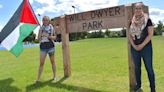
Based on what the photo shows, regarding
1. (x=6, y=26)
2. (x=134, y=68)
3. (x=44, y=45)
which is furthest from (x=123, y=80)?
(x=6, y=26)

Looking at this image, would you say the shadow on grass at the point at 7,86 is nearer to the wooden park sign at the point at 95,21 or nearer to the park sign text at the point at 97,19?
the wooden park sign at the point at 95,21

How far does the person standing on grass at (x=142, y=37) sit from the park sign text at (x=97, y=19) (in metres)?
0.82

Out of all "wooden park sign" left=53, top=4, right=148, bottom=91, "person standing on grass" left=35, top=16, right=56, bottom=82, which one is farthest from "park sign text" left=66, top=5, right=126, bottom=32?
"person standing on grass" left=35, top=16, right=56, bottom=82

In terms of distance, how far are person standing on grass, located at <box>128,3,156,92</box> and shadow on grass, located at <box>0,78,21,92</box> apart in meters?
3.24

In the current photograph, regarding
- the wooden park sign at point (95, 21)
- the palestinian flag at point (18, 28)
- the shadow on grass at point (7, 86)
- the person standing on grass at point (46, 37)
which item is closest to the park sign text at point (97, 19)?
the wooden park sign at point (95, 21)

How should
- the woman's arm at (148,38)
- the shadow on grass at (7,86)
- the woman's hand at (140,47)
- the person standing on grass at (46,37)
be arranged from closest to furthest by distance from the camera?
the woman's arm at (148,38) < the woman's hand at (140,47) < the shadow on grass at (7,86) < the person standing on grass at (46,37)

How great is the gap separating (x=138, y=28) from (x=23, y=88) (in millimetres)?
3459

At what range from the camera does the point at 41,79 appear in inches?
379

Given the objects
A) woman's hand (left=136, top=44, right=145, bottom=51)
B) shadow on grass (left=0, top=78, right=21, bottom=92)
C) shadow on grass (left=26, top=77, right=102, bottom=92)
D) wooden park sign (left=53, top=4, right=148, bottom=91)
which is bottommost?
shadow on grass (left=0, top=78, right=21, bottom=92)

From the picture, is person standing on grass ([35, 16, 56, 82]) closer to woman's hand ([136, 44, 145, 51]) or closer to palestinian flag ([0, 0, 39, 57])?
palestinian flag ([0, 0, 39, 57])

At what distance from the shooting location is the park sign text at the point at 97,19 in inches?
307

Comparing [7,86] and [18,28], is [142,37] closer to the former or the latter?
[7,86]

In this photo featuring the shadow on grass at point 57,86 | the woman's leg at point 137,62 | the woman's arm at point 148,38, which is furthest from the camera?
the shadow on grass at point 57,86

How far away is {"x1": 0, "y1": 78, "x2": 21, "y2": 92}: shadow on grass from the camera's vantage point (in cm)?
827
